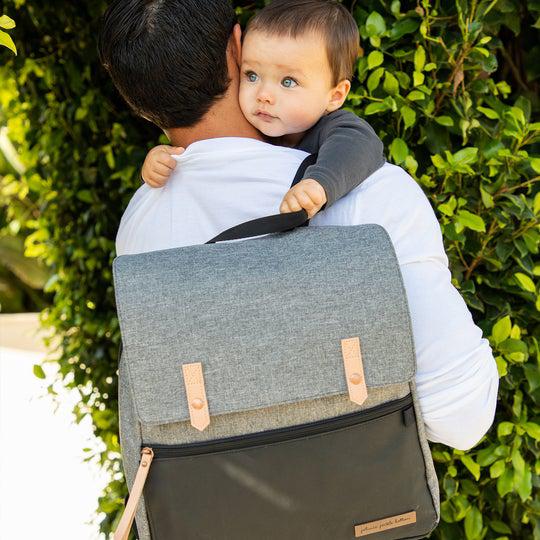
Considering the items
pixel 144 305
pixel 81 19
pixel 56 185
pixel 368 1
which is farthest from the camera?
pixel 56 185

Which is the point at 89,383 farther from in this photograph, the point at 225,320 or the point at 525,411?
the point at 225,320

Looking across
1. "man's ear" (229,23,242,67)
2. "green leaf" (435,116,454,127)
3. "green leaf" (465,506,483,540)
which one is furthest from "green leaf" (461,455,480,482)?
"man's ear" (229,23,242,67)

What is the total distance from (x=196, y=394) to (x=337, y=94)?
0.75m

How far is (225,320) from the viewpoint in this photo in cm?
133

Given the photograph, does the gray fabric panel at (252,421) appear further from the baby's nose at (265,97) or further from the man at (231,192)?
the baby's nose at (265,97)

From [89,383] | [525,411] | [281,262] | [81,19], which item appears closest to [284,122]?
[281,262]

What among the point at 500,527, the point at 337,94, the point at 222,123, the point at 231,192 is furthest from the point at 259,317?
the point at 500,527

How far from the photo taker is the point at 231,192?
1504 millimetres

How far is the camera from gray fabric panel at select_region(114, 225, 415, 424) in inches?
52.2

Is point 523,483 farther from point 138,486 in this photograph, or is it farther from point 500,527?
point 138,486

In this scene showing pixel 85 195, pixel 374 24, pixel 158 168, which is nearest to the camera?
pixel 158 168

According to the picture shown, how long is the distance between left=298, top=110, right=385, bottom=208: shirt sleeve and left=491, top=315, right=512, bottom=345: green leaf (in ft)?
2.20

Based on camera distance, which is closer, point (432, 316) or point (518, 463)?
point (432, 316)

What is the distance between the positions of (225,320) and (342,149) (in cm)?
39
